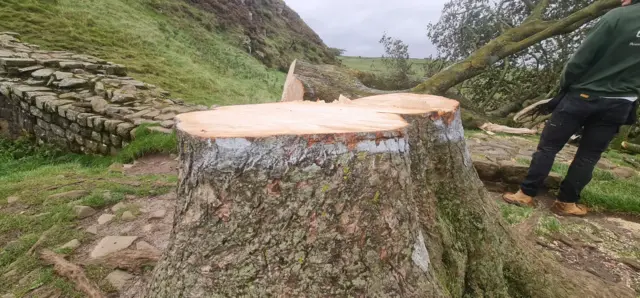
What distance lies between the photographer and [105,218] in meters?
2.93

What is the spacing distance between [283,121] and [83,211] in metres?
2.43

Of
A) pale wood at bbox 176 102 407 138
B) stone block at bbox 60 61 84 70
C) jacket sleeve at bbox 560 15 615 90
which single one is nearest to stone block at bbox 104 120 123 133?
stone block at bbox 60 61 84 70

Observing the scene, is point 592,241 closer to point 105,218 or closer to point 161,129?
point 105,218

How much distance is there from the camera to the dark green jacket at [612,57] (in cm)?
283

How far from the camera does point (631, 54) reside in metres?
2.85

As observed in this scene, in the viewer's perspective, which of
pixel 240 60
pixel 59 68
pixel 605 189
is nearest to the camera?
pixel 605 189

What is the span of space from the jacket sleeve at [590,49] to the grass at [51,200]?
12.6 ft

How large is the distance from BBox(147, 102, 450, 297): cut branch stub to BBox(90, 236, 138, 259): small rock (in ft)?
4.54

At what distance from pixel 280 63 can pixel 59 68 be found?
13.9 metres

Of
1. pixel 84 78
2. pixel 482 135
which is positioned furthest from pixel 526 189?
pixel 84 78

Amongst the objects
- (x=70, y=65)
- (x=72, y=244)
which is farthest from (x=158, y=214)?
(x=70, y=65)

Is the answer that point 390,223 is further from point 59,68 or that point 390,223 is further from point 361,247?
point 59,68

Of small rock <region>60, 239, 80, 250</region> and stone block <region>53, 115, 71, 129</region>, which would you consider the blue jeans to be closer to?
small rock <region>60, 239, 80, 250</region>

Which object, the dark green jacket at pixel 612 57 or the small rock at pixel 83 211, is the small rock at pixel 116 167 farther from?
the dark green jacket at pixel 612 57
